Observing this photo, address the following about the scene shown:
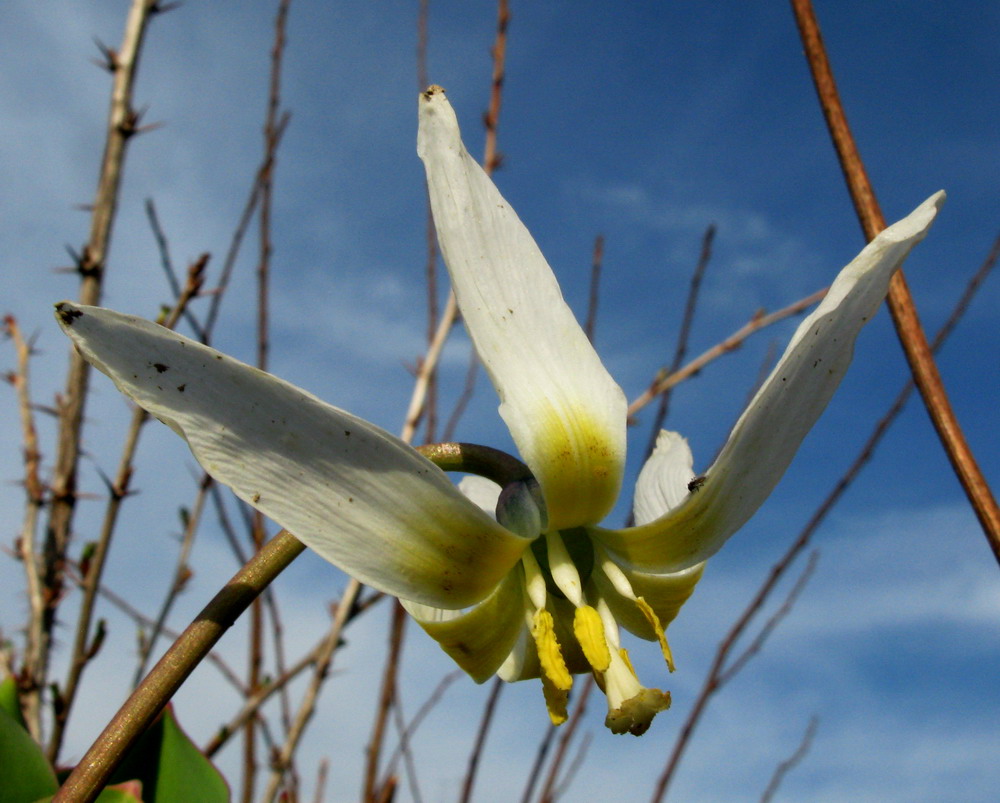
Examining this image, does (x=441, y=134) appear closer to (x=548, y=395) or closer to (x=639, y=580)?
(x=548, y=395)

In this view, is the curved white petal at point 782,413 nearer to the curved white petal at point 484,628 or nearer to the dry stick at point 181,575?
the curved white petal at point 484,628

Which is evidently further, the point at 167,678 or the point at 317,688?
the point at 317,688

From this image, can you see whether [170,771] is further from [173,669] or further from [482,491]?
[482,491]

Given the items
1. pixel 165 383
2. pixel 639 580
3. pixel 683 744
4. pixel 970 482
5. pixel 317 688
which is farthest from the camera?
pixel 683 744

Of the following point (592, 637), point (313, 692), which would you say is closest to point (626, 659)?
point (592, 637)

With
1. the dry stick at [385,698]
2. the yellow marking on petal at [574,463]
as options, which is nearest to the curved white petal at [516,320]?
the yellow marking on petal at [574,463]

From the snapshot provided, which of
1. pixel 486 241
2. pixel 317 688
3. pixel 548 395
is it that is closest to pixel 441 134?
pixel 486 241
